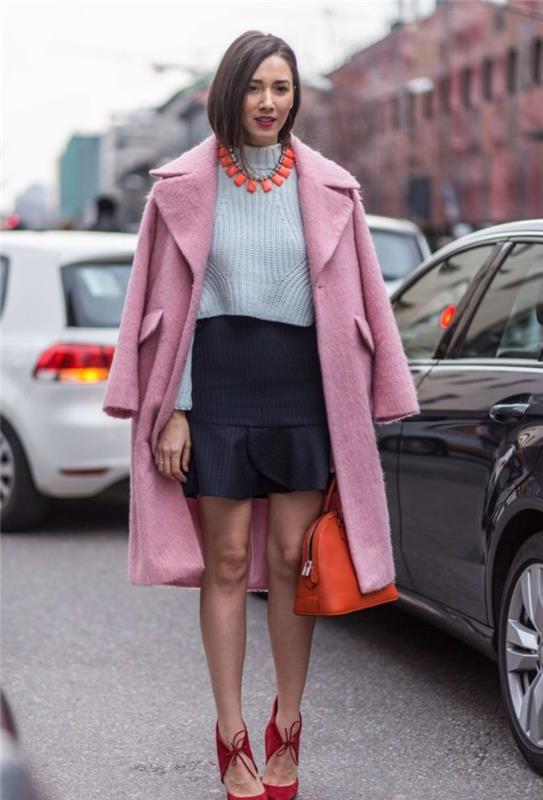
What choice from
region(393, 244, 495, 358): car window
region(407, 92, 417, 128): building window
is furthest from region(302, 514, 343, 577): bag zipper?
region(407, 92, 417, 128): building window

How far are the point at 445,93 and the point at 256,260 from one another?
53221 millimetres

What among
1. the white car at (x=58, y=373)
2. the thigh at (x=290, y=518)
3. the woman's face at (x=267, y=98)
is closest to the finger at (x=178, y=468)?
the thigh at (x=290, y=518)

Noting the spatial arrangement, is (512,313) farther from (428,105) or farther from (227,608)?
(428,105)

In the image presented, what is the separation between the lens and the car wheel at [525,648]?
4336 mm

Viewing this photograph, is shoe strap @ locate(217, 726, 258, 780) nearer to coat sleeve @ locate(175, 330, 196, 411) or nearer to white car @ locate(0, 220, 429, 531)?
coat sleeve @ locate(175, 330, 196, 411)

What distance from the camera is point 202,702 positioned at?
17.3 feet

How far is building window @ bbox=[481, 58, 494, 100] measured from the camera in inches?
2005

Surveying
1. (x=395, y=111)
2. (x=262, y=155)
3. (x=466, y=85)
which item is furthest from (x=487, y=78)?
(x=262, y=155)

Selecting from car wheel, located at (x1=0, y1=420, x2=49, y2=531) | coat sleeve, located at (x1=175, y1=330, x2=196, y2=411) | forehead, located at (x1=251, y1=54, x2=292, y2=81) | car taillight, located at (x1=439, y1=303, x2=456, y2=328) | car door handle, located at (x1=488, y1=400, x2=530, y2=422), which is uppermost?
forehead, located at (x1=251, y1=54, x2=292, y2=81)

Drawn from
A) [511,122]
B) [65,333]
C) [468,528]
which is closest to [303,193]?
[468,528]

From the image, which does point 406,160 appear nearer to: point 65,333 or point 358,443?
point 65,333

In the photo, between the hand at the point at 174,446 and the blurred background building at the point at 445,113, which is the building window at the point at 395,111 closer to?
the blurred background building at the point at 445,113

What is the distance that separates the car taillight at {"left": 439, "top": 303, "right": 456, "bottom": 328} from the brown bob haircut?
175 centimetres

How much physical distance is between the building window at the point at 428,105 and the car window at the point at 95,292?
49.2 meters
